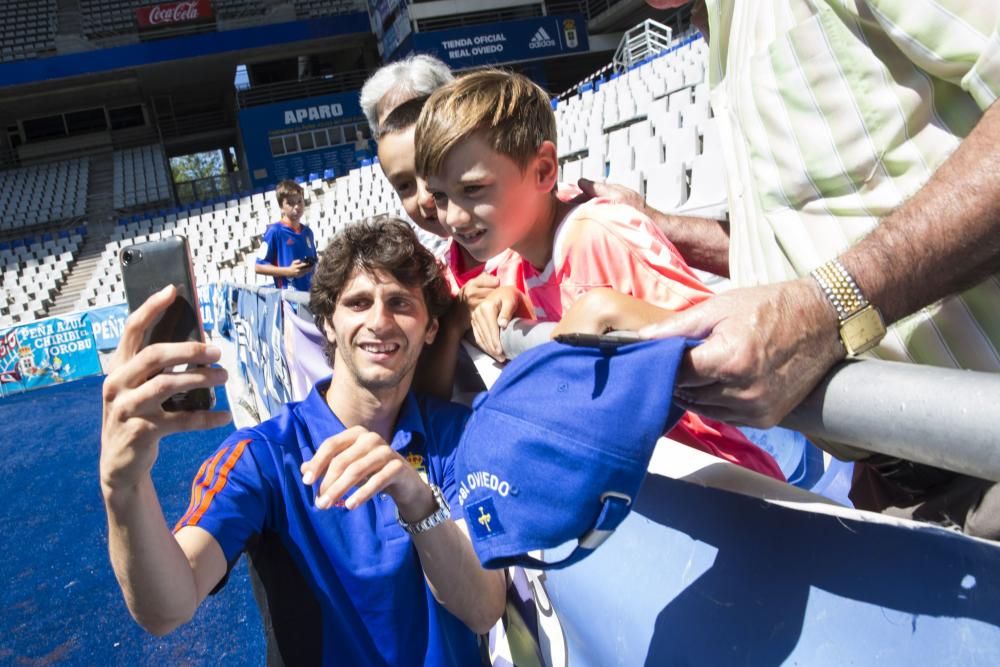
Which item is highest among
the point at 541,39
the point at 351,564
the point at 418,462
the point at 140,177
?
the point at 541,39

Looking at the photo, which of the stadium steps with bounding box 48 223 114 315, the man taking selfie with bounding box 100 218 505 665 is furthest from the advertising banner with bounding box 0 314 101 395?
A: the man taking selfie with bounding box 100 218 505 665

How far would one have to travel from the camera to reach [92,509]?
4.62 meters

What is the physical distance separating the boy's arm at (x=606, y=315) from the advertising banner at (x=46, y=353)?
40.6 ft

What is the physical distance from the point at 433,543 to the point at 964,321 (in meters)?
0.86

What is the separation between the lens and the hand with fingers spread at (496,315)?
47.3 inches

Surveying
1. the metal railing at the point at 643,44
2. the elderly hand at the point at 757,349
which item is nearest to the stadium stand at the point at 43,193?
the metal railing at the point at 643,44

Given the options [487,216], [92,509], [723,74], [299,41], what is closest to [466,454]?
[487,216]


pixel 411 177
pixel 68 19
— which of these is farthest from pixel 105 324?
pixel 68 19

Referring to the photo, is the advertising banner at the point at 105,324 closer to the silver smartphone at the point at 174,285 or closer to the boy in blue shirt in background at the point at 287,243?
the boy in blue shirt in background at the point at 287,243

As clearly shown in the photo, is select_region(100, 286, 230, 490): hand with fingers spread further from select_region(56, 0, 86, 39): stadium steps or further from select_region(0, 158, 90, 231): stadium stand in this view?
select_region(56, 0, 86, 39): stadium steps

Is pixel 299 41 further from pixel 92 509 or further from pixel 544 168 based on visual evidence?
pixel 544 168

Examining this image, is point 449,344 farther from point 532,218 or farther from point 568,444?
point 568,444

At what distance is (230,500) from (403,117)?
106 centimetres

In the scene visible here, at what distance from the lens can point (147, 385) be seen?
81 centimetres
